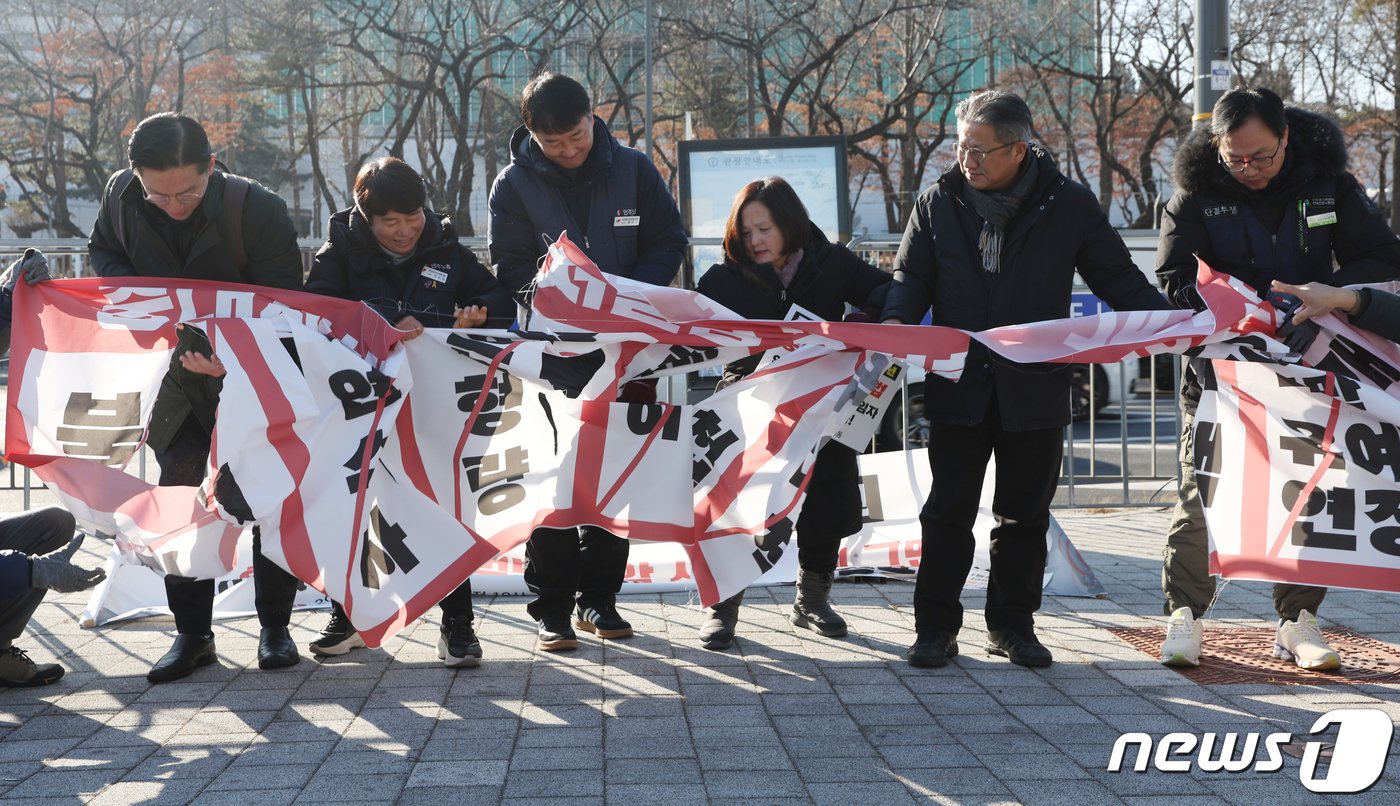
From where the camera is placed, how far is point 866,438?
505 centimetres

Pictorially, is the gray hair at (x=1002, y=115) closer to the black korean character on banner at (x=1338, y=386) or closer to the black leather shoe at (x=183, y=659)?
the black korean character on banner at (x=1338, y=386)

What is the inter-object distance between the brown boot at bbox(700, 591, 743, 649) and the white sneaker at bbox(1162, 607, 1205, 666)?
5.19 ft

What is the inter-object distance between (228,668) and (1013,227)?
3226 mm

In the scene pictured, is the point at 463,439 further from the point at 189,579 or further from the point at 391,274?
the point at 189,579

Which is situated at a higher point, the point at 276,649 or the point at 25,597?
the point at 25,597

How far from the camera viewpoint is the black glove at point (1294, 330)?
14.8 ft

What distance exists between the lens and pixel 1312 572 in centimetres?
451

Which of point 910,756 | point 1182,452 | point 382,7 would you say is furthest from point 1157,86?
point 910,756

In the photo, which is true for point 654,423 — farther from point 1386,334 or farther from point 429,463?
point 1386,334

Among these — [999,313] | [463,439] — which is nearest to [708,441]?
[463,439]

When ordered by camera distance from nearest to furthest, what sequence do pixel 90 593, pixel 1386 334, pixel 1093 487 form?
pixel 1386 334 < pixel 90 593 < pixel 1093 487

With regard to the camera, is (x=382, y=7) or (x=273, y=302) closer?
(x=273, y=302)

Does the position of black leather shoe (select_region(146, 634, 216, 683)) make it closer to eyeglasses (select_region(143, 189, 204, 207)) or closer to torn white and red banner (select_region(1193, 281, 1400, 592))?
eyeglasses (select_region(143, 189, 204, 207))

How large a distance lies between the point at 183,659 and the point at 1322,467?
157 inches
